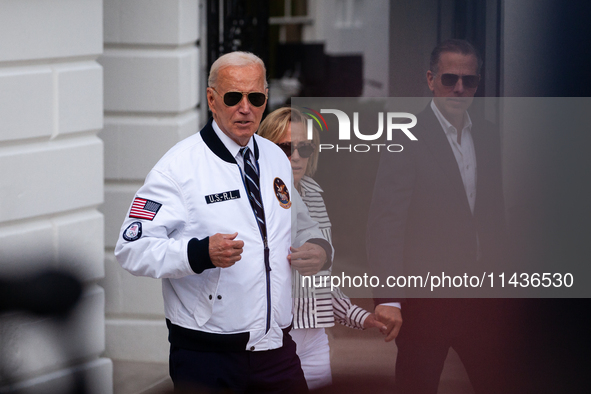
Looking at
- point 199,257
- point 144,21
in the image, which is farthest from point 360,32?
point 199,257

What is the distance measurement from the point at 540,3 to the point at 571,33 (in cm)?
19

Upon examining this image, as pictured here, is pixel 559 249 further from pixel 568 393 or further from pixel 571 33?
pixel 571 33

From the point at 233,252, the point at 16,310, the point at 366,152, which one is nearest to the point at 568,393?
the point at 366,152

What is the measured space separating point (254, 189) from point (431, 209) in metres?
0.88

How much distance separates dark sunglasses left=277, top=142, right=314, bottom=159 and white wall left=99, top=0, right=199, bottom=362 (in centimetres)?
206

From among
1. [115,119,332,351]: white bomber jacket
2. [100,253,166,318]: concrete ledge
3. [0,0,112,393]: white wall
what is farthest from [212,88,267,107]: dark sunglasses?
[100,253,166,318]: concrete ledge

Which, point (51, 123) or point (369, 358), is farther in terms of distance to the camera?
point (51, 123)

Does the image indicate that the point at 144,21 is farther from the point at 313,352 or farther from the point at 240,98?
the point at 313,352

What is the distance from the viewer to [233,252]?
7.36ft

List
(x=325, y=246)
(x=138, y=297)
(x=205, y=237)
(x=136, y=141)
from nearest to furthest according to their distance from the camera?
(x=205, y=237) < (x=325, y=246) < (x=136, y=141) < (x=138, y=297)

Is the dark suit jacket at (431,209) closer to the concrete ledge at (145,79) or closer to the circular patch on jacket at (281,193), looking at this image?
the circular patch on jacket at (281,193)

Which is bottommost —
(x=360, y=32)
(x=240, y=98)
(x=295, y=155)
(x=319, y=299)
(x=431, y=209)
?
(x=319, y=299)

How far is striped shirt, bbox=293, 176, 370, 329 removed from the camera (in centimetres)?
293

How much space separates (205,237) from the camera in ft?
7.73
